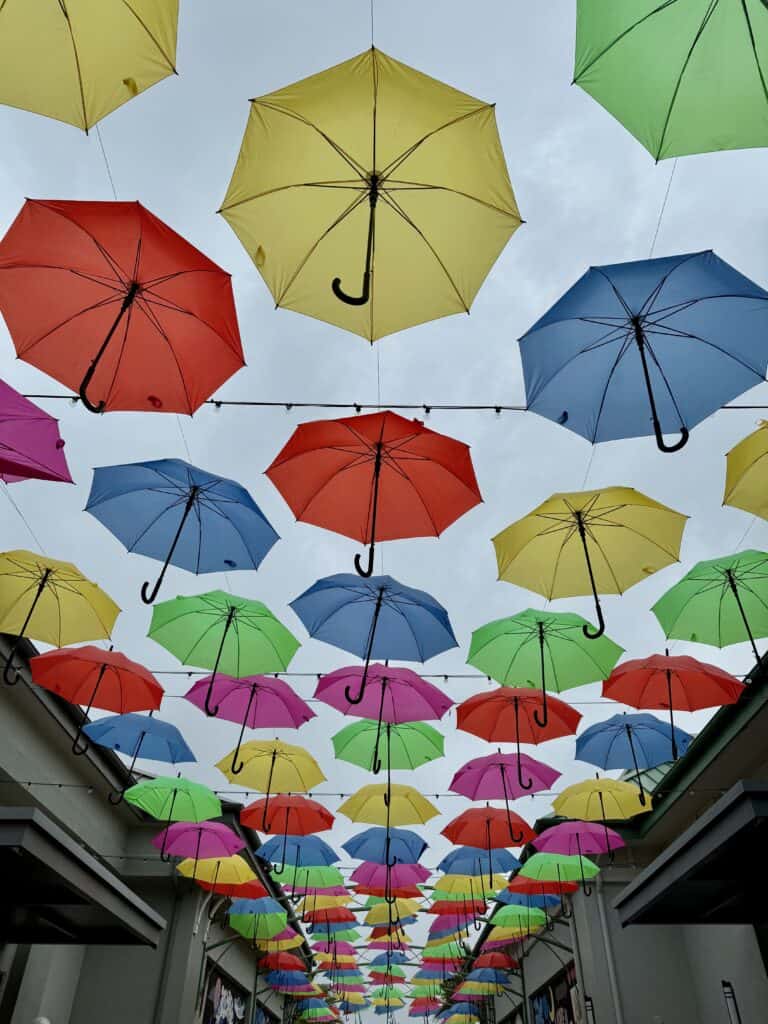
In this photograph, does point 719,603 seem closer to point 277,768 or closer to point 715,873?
point 715,873

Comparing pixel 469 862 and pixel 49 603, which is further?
pixel 469 862

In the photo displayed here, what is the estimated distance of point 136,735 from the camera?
8828 mm

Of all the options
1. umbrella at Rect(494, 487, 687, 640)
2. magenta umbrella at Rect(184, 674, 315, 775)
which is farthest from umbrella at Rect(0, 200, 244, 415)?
magenta umbrella at Rect(184, 674, 315, 775)

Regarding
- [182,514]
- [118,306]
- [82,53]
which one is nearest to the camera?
[82,53]

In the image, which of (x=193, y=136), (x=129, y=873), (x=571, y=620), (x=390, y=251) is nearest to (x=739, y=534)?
(x=571, y=620)

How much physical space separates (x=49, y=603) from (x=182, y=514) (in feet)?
5.64

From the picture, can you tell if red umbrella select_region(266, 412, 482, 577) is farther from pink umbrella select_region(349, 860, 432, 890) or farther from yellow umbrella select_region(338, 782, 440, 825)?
pink umbrella select_region(349, 860, 432, 890)

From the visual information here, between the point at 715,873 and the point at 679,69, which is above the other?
the point at 679,69

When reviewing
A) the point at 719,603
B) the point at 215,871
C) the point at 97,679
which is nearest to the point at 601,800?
the point at 719,603

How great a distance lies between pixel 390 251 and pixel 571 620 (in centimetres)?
450

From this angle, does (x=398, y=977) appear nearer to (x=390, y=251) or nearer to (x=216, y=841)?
(x=216, y=841)

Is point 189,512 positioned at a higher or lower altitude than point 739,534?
lower

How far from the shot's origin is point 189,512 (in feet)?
20.7

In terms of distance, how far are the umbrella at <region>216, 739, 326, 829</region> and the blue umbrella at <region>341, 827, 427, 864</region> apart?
2.66 m
